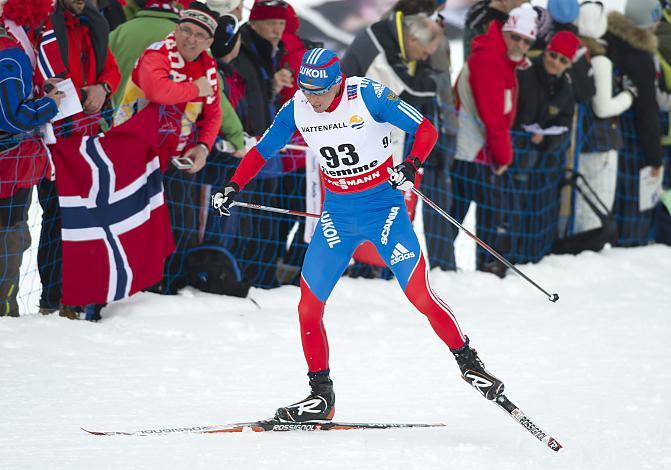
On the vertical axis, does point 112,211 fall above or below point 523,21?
below

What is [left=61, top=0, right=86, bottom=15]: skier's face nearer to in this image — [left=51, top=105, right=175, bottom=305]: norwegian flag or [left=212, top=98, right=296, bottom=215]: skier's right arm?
[left=51, top=105, right=175, bottom=305]: norwegian flag

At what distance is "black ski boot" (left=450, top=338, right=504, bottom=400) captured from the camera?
492cm

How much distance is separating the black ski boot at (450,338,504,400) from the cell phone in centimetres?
279

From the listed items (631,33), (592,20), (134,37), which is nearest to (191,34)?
(134,37)

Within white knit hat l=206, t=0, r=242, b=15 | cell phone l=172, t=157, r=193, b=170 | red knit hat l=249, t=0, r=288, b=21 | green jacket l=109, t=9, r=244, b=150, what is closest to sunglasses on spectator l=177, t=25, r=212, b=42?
green jacket l=109, t=9, r=244, b=150

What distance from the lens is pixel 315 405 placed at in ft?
17.1

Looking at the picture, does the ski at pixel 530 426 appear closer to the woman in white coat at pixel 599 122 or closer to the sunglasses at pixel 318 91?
the sunglasses at pixel 318 91

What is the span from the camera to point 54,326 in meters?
6.44

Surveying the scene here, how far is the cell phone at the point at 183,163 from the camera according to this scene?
7.12 m

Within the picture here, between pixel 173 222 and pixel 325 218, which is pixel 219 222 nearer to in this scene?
pixel 173 222

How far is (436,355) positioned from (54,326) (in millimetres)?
2438

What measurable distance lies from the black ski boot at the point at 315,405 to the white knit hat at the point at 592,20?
220 inches

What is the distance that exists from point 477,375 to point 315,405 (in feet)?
2.75

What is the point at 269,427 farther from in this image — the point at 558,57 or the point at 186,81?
the point at 558,57
